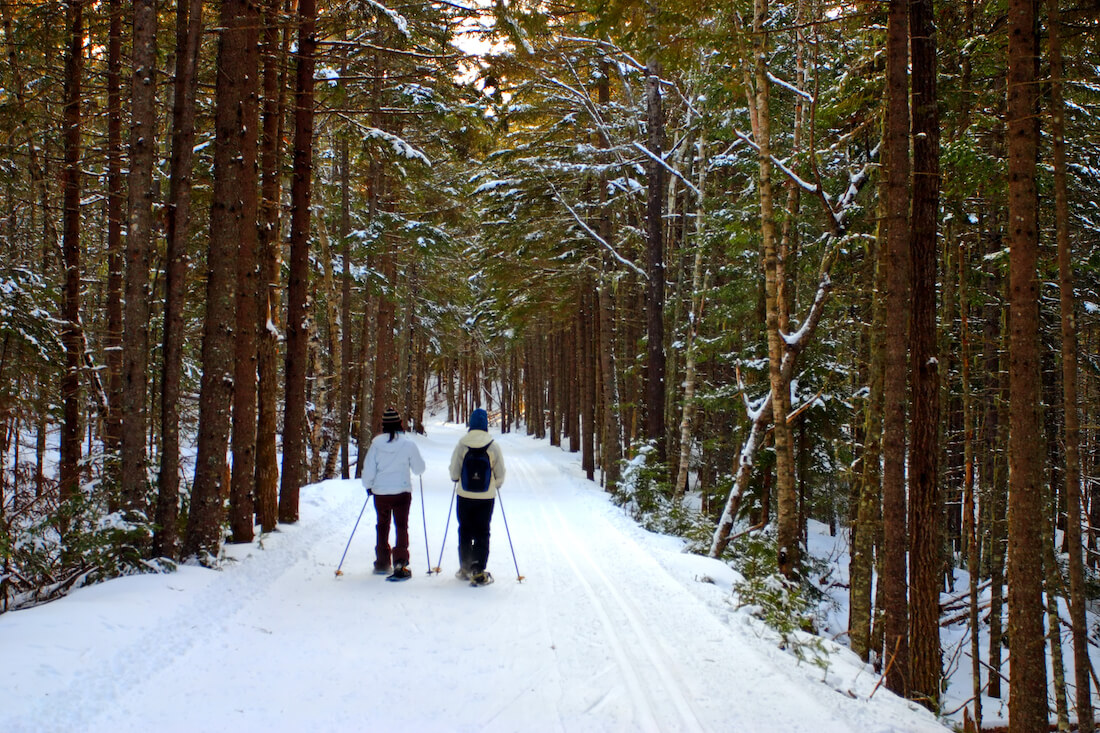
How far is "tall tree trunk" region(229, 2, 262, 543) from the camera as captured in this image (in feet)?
27.2

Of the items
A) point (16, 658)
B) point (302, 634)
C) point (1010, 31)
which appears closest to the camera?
point (16, 658)

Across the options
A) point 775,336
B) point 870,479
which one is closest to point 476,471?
point 775,336

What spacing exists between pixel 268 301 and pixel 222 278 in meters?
2.79

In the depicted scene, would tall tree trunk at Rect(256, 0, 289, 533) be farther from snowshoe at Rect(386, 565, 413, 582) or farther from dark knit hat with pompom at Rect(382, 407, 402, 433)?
snowshoe at Rect(386, 565, 413, 582)

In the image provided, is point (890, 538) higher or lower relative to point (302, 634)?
higher

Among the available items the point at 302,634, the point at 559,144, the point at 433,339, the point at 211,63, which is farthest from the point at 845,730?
the point at 433,339

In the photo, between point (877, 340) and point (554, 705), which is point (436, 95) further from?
point (554, 705)

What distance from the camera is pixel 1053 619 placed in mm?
9211

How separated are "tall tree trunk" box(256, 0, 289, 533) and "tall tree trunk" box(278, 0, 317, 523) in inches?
13.4

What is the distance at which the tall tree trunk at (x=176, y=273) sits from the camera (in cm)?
743

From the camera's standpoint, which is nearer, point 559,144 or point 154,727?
point 154,727

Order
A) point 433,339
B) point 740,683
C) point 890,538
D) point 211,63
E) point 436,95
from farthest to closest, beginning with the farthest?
1. point 433,339
2. point 436,95
3. point 211,63
4. point 890,538
5. point 740,683

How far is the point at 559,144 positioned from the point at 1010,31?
41.7 feet

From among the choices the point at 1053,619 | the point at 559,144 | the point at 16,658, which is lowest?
the point at 1053,619
